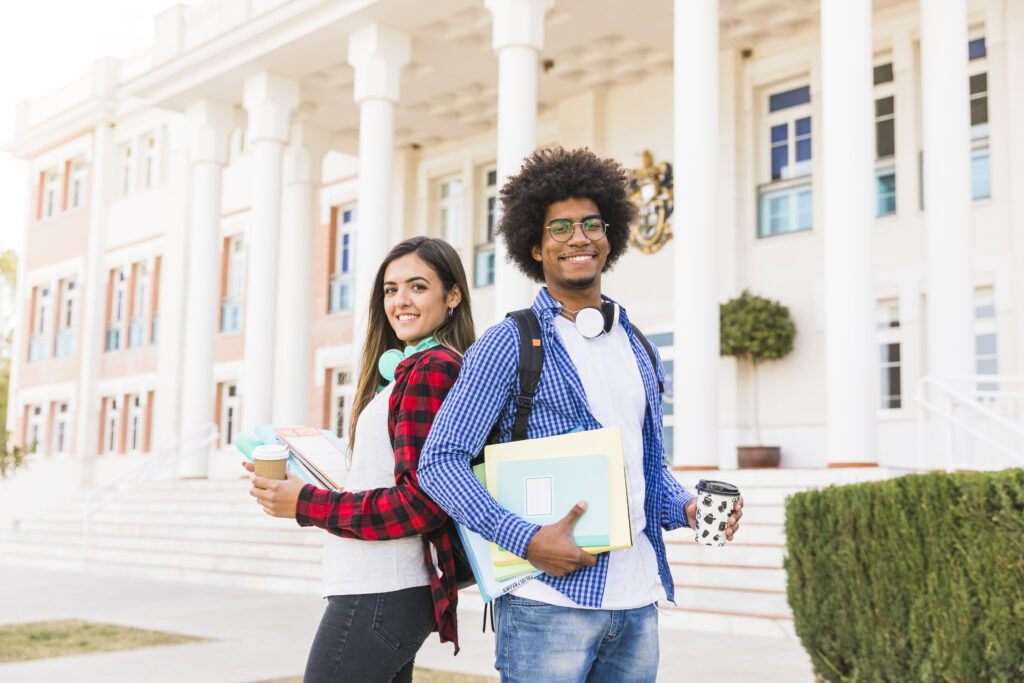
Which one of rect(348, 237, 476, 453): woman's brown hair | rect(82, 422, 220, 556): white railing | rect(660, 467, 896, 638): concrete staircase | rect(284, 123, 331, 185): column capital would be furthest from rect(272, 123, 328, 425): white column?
rect(348, 237, 476, 453): woman's brown hair

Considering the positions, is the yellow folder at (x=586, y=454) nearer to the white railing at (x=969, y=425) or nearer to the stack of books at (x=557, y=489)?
the stack of books at (x=557, y=489)

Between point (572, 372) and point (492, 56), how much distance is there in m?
14.5

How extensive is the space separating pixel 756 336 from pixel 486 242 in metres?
6.30

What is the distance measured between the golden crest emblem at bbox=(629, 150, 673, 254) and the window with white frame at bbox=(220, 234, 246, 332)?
10220 millimetres

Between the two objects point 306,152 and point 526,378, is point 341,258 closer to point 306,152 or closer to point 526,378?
point 306,152

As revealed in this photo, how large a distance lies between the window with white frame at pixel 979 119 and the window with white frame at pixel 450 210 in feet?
30.8

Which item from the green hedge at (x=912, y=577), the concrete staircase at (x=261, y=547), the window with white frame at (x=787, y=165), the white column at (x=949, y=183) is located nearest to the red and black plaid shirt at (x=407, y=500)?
the concrete staircase at (x=261, y=547)

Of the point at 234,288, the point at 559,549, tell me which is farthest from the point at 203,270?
the point at 559,549

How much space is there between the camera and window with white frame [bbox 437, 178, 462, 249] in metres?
20.1

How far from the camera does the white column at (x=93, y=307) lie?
26.0m

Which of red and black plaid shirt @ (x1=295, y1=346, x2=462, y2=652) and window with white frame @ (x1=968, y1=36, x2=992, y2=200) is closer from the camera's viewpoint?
red and black plaid shirt @ (x1=295, y1=346, x2=462, y2=652)

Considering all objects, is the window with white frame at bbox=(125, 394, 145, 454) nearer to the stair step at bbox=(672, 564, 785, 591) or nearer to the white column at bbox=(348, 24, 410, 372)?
the white column at bbox=(348, 24, 410, 372)

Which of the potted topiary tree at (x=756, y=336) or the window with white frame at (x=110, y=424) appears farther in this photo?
the window with white frame at (x=110, y=424)

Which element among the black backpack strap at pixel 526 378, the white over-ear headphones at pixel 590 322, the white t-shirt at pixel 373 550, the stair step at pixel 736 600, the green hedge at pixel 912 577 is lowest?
the stair step at pixel 736 600
